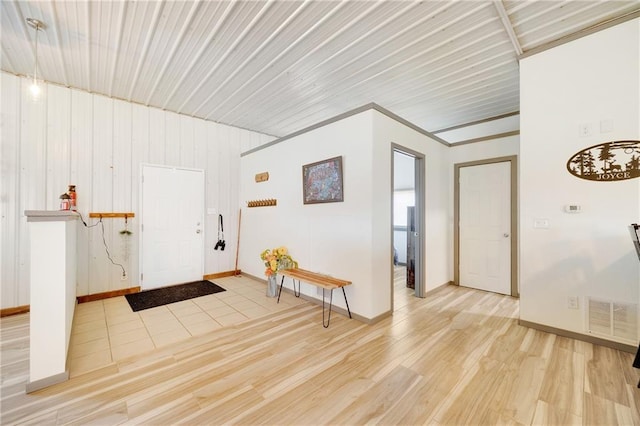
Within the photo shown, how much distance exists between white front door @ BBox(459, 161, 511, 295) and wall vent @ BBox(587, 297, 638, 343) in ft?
4.95

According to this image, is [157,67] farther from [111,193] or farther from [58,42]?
A: [111,193]

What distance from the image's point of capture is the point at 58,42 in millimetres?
2762

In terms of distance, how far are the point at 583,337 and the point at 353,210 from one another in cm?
259

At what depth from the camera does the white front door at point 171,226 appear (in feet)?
14.3

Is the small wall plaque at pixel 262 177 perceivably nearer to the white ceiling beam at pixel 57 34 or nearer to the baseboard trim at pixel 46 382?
the white ceiling beam at pixel 57 34

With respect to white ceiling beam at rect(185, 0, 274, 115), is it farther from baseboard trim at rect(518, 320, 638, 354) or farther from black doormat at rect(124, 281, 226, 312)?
baseboard trim at rect(518, 320, 638, 354)

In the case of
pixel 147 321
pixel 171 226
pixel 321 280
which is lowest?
pixel 147 321

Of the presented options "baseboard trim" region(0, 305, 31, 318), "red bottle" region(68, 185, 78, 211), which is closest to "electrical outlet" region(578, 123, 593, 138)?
"red bottle" region(68, 185, 78, 211)

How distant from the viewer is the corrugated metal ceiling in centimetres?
233

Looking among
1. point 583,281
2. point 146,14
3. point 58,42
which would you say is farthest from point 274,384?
point 58,42

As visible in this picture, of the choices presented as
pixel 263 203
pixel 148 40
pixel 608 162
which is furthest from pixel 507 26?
pixel 263 203

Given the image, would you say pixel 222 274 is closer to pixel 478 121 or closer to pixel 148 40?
pixel 148 40

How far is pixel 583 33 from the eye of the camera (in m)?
2.50

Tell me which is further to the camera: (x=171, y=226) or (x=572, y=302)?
(x=171, y=226)
